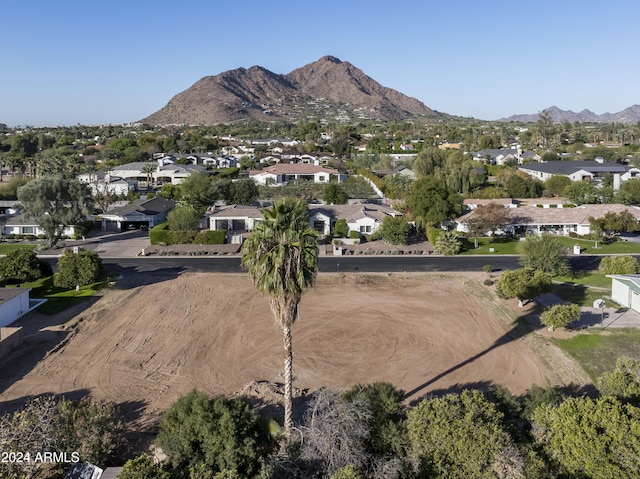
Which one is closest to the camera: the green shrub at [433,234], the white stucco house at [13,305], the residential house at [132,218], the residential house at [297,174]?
the white stucco house at [13,305]

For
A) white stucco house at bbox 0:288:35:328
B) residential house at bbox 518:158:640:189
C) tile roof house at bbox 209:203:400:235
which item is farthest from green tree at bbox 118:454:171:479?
residential house at bbox 518:158:640:189

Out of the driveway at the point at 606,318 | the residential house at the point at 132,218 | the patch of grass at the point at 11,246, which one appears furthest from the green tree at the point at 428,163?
the patch of grass at the point at 11,246

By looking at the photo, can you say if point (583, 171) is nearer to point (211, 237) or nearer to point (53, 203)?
point (211, 237)

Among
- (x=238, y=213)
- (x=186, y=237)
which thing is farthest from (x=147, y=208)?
(x=238, y=213)

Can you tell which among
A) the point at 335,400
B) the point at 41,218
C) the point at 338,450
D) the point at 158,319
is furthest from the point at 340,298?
the point at 41,218

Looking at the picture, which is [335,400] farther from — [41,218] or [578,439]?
[41,218]

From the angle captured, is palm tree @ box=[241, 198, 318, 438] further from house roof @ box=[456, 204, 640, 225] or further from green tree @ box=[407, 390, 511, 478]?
house roof @ box=[456, 204, 640, 225]

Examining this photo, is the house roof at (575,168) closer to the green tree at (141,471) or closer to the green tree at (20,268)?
the green tree at (20,268)
